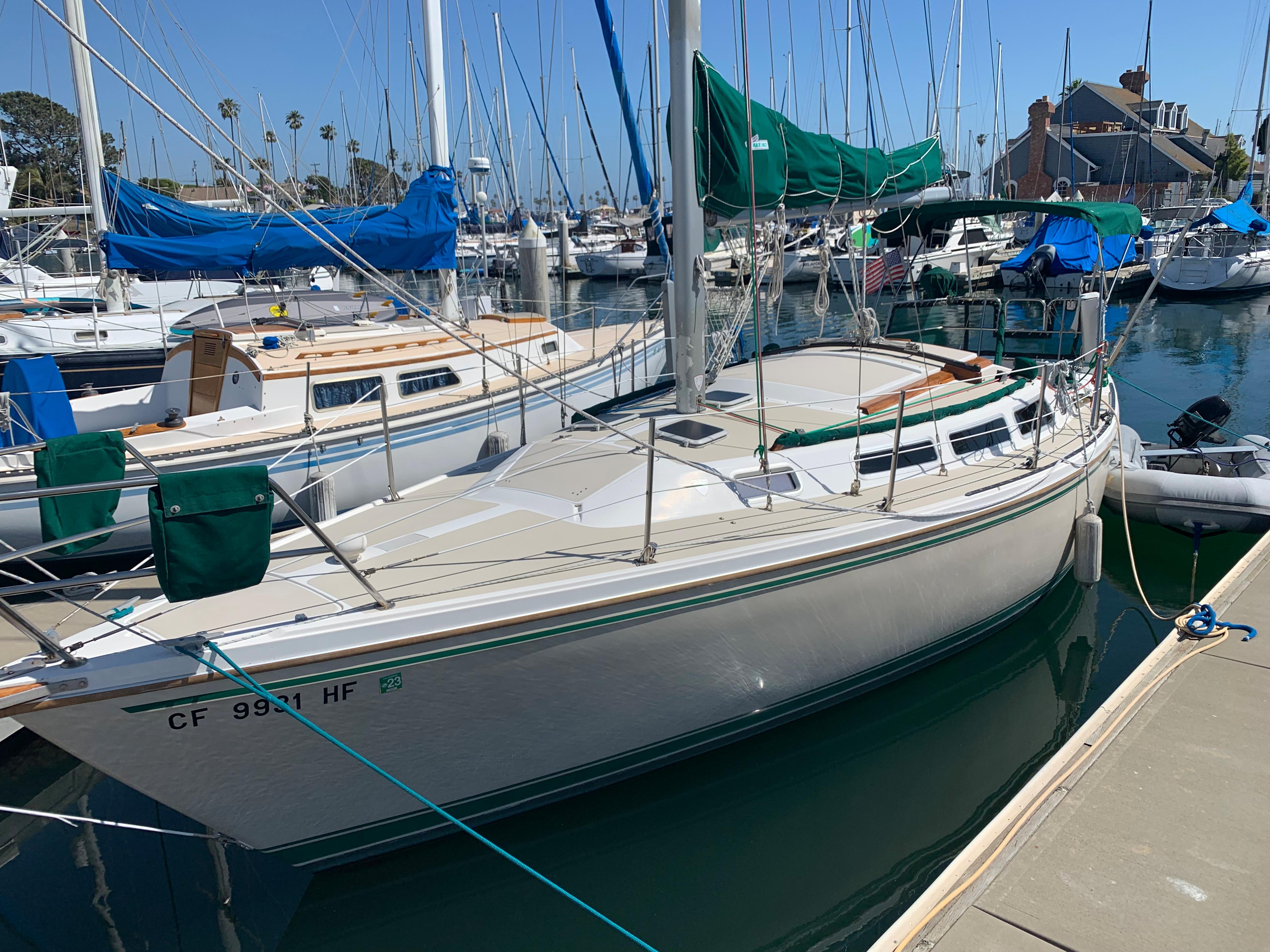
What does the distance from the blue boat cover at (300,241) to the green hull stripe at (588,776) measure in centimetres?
832

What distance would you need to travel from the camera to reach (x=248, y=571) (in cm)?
380

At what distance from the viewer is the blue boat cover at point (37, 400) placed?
9391 millimetres

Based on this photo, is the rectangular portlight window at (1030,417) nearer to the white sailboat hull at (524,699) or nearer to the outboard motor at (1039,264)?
the white sailboat hull at (524,699)

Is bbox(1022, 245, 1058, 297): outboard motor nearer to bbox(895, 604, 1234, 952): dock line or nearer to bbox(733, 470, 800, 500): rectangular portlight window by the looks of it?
bbox(895, 604, 1234, 952): dock line

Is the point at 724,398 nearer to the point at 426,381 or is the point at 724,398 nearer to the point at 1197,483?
the point at 426,381

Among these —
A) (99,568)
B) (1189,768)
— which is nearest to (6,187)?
(99,568)

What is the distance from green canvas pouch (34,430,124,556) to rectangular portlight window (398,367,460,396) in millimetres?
6265

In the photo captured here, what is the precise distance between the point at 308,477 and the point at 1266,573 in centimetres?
903

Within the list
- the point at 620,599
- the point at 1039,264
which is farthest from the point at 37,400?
the point at 1039,264

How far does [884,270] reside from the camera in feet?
33.8

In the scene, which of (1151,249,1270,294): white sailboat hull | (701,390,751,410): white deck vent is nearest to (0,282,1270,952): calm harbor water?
(701,390,751,410): white deck vent

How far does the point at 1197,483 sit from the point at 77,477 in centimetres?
929

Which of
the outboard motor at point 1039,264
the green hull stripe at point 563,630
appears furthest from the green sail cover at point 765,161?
the outboard motor at point 1039,264

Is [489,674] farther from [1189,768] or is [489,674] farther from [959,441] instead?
[959,441]
